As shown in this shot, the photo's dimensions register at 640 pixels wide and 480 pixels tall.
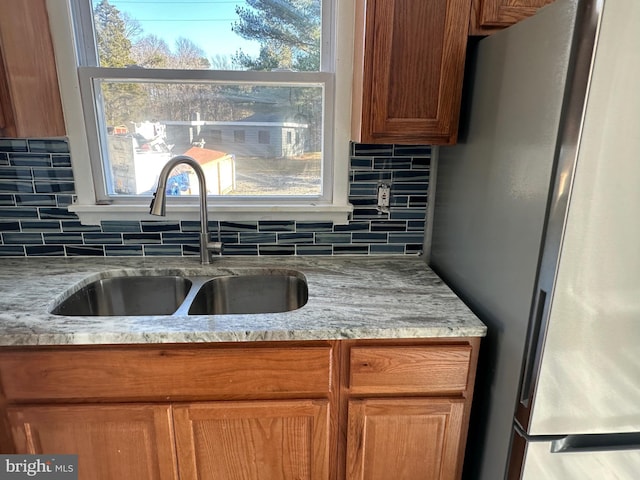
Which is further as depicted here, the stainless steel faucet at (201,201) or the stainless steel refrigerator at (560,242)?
the stainless steel faucet at (201,201)

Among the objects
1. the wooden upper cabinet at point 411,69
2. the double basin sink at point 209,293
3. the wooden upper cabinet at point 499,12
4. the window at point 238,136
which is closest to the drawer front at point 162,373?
the double basin sink at point 209,293

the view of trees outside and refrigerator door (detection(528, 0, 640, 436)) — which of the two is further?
the view of trees outside

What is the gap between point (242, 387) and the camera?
1.14 metres

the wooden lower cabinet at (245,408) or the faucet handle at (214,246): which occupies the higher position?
the faucet handle at (214,246)

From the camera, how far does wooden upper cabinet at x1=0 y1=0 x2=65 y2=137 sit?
49.6 inches

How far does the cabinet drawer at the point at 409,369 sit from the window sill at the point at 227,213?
669 mm

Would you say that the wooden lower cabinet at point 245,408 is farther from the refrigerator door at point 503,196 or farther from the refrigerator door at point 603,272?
the refrigerator door at point 603,272

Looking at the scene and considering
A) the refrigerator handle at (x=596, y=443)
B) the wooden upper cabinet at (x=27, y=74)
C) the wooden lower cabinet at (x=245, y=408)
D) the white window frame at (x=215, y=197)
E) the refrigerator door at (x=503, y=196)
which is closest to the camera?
the refrigerator door at (x=503, y=196)

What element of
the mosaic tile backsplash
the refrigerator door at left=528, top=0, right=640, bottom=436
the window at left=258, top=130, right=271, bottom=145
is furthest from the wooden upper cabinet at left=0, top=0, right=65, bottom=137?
the refrigerator door at left=528, top=0, right=640, bottom=436

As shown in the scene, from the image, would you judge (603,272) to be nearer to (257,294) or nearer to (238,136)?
(257,294)

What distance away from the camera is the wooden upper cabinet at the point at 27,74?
49.6 inches

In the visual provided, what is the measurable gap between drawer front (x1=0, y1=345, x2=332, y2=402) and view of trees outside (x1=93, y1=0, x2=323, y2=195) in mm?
777

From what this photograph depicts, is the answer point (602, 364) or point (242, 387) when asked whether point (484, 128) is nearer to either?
point (602, 364)

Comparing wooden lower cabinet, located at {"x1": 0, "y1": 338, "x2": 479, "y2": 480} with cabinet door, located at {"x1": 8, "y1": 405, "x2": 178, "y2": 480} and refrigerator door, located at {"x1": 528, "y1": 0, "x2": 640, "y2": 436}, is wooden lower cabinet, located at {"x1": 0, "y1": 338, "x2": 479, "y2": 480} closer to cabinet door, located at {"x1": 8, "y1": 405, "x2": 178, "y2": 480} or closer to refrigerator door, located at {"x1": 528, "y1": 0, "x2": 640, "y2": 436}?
cabinet door, located at {"x1": 8, "y1": 405, "x2": 178, "y2": 480}
